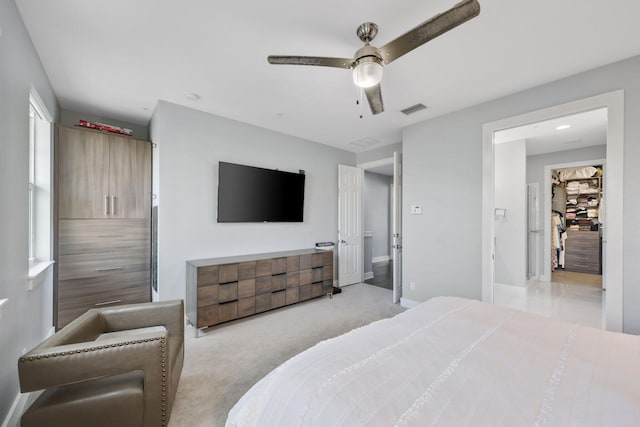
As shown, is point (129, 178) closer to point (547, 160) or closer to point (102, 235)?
point (102, 235)

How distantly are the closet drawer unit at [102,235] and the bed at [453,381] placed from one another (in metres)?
2.99

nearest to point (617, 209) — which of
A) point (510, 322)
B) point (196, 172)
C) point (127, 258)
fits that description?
point (510, 322)

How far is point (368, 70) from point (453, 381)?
1.71 m

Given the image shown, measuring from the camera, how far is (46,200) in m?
2.62

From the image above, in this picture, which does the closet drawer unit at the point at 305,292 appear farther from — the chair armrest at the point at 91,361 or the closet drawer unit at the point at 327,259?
the chair armrest at the point at 91,361

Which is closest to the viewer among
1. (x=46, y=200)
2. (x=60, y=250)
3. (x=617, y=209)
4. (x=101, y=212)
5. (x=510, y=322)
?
(x=510, y=322)

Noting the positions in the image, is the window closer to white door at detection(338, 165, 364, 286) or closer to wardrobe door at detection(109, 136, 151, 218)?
wardrobe door at detection(109, 136, 151, 218)

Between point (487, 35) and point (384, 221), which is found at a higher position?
point (487, 35)

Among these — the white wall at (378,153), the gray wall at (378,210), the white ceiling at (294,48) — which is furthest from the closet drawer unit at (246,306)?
the gray wall at (378,210)

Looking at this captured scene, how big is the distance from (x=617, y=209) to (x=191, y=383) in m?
3.85

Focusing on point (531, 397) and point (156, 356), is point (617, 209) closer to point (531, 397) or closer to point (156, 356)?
point (531, 397)

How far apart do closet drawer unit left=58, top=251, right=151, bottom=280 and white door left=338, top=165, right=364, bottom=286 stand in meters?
3.09

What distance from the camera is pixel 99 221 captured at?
305 cm

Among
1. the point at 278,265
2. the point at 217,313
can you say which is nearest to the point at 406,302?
the point at 278,265
